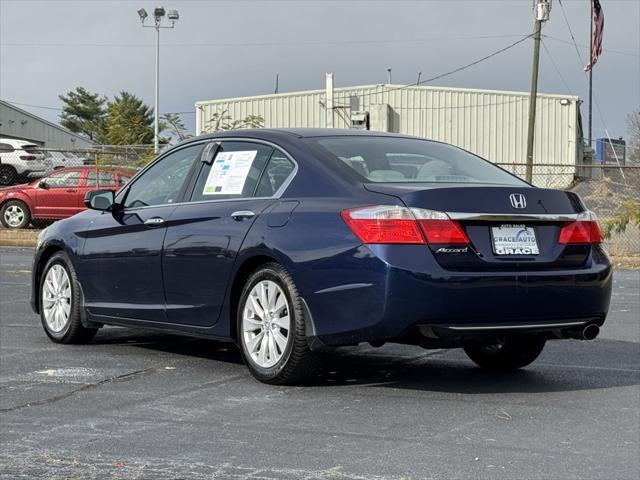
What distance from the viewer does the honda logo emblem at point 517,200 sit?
6.17m

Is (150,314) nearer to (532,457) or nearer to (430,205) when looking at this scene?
(430,205)

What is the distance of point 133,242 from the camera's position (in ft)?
24.9

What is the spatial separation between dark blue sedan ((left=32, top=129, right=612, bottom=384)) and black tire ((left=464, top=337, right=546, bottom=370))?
0.4 inches

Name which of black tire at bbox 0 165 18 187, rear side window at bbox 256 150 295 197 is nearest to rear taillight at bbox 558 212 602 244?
rear side window at bbox 256 150 295 197

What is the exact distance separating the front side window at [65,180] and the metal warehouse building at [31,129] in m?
36.2

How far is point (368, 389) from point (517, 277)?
1167 mm

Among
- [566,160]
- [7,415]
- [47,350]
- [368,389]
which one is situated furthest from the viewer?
[566,160]

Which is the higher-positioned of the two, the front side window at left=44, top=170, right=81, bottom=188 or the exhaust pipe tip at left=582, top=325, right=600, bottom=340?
the front side window at left=44, top=170, right=81, bottom=188

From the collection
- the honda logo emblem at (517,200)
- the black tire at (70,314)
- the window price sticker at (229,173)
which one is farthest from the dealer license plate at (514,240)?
the black tire at (70,314)

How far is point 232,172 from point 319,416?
2.06 meters

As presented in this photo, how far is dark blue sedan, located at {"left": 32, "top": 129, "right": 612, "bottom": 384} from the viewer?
5871 mm

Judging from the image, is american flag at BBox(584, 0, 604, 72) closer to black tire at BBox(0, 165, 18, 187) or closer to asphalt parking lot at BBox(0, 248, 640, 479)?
black tire at BBox(0, 165, 18, 187)

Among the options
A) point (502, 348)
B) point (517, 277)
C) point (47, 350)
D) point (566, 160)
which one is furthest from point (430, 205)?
point (566, 160)

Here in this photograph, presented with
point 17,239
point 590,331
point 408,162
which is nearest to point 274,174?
point 408,162
